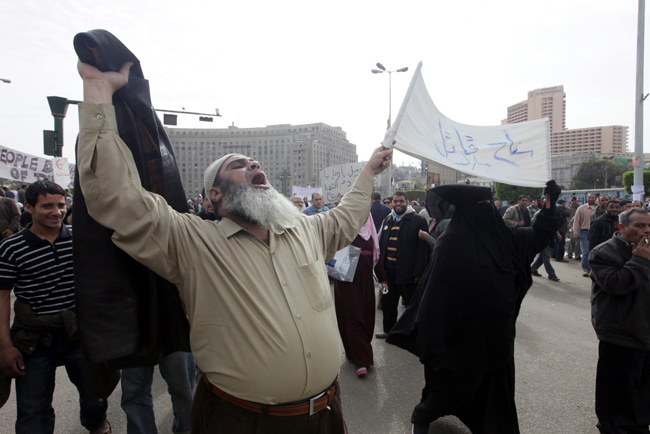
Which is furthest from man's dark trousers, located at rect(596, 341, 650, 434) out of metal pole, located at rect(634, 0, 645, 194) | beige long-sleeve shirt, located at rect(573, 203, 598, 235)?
metal pole, located at rect(634, 0, 645, 194)

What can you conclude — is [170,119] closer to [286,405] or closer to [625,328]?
[286,405]

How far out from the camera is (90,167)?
1.30 metres

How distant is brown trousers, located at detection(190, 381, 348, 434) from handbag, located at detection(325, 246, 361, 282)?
9.14ft

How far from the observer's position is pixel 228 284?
1572mm

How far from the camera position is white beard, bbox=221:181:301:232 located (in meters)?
1.75

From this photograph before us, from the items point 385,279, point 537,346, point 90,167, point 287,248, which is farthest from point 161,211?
point 537,346

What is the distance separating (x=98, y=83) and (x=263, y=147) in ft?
489

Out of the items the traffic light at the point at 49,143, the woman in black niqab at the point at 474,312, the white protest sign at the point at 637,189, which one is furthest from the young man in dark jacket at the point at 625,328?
the white protest sign at the point at 637,189

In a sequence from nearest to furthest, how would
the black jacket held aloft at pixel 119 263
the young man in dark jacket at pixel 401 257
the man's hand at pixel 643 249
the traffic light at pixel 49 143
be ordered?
the black jacket held aloft at pixel 119 263, the man's hand at pixel 643 249, the young man in dark jacket at pixel 401 257, the traffic light at pixel 49 143

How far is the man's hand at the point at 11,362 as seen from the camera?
2322 mm

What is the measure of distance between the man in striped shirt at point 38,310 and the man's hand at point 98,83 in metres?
1.64

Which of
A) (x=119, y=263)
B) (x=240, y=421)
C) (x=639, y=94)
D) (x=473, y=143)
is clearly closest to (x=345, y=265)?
(x=473, y=143)

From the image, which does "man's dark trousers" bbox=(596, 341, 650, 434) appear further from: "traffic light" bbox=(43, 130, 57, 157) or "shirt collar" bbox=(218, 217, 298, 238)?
"traffic light" bbox=(43, 130, 57, 157)

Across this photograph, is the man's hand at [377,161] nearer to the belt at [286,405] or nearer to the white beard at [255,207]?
the white beard at [255,207]
